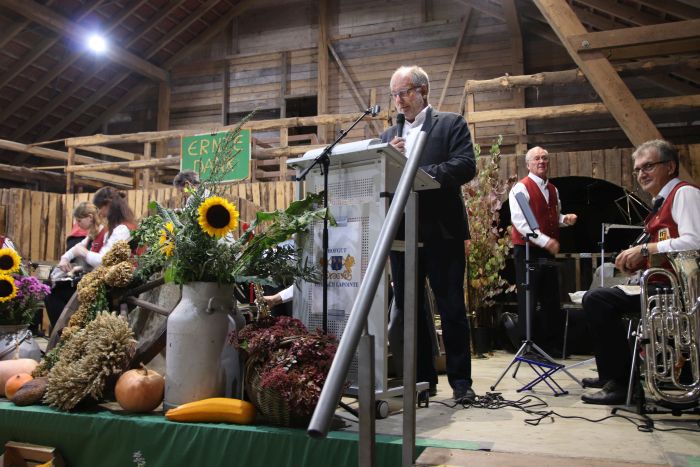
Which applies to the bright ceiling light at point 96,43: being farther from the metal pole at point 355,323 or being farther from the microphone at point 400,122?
the metal pole at point 355,323

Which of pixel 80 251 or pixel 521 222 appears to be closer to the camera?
pixel 521 222

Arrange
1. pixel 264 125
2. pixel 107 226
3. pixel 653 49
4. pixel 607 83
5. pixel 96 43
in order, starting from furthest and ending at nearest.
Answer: pixel 96 43, pixel 264 125, pixel 653 49, pixel 607 83, pixel 107 226

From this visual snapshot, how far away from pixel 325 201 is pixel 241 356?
2.85 feet

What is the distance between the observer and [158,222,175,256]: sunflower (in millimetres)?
3043

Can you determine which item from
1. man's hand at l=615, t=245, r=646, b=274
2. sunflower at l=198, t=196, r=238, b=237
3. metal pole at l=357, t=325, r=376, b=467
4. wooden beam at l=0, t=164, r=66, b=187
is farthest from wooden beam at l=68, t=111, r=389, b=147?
metal pole at l=357, t=325, r=376, b=467

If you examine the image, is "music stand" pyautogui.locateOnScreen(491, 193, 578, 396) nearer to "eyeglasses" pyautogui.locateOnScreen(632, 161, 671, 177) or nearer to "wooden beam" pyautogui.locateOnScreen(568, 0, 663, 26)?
"eyeglasses" pyautogui.locateOnScreen(632, 161, 671, 177)

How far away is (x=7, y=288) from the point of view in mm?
3895

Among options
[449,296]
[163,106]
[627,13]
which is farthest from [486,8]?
[449,296]

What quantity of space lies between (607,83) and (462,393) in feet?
12.7

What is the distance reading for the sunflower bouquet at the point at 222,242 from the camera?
9.54ft

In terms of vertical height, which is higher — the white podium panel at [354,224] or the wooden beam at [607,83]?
the wooden beam at [607,83]

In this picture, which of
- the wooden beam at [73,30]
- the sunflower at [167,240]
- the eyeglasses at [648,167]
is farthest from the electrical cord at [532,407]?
the wooden beam at [73,30]

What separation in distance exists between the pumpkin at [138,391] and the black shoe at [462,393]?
61.9 inches

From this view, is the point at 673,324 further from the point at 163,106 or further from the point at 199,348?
the point at 163,106
